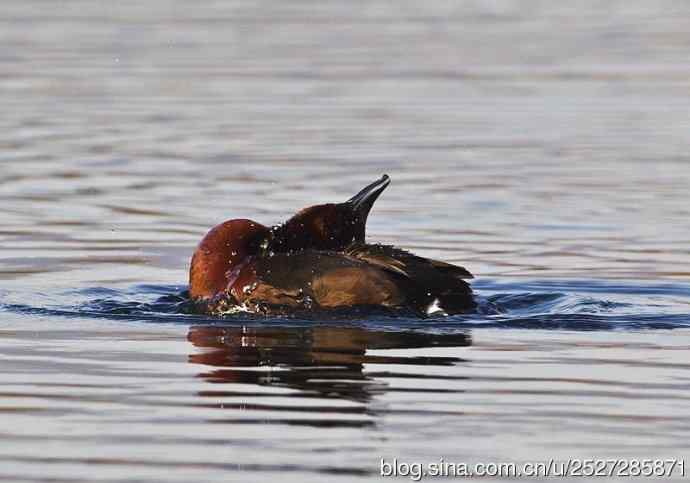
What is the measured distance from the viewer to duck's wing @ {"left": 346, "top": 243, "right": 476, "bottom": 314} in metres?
9.49

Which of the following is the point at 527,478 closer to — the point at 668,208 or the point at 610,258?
the point at 610,258

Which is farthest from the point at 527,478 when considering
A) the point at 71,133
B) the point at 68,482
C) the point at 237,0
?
the point at 237,0

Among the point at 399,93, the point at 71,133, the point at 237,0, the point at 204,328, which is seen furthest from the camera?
the point at 237,0

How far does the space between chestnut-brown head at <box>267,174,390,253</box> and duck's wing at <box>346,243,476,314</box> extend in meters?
0.29

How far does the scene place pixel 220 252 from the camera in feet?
32.4

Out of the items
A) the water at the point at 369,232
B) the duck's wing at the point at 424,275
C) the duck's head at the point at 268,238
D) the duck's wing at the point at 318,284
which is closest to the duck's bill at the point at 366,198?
the duck's head at the point at 268,238

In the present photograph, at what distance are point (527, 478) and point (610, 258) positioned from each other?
5.57 m

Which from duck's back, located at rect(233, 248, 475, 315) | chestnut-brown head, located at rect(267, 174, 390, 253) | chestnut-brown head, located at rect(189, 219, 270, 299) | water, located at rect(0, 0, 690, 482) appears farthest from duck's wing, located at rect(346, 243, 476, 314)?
Answer: chestnut-brown head, located at rect(189, 219, 270, 299)

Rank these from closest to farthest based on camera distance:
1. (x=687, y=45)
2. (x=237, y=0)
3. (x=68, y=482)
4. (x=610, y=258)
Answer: (x=68, y=482) → (x=610, y=258) → (x=687, y=45) → (x=237, y=0)

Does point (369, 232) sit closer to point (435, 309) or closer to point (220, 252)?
point (220, 252)

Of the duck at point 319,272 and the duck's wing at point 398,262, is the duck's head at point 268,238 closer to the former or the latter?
the duck at point 319,272

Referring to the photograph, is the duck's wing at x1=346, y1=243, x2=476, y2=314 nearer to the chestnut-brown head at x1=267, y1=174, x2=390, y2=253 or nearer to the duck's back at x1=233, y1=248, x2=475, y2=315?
the duck's back at x1=233, y1=248, x2=475, y2=315

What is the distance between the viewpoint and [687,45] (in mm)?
25828

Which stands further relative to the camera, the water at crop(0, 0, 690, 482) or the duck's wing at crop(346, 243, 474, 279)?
the duck's wing at crop(346, 243, 474, 279)
